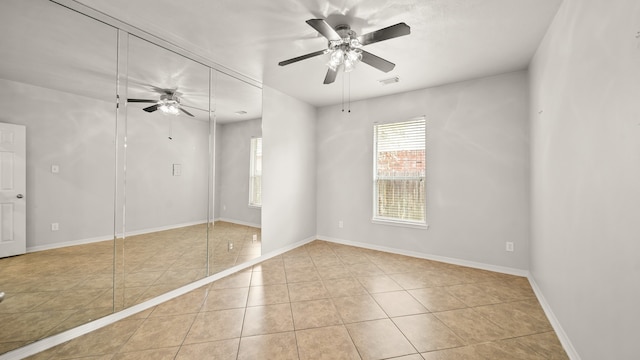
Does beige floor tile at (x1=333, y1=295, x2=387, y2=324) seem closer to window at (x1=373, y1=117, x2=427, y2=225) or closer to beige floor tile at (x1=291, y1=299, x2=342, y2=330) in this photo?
beige floor tile at (x1=291, y1=299, x2=342, y2=330)

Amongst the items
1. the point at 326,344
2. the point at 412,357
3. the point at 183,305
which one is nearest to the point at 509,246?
the point at 412,357

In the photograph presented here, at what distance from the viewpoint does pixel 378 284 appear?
2.97 m

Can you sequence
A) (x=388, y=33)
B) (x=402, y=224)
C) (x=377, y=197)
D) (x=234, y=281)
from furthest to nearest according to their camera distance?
(x=377, y=197), (x=402, y=224), (x=234, y=281), (x=388, y=33)

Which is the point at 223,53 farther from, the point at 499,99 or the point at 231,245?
the point at 499,99

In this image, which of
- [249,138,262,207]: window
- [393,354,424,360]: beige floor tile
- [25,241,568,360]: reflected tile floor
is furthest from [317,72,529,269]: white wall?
[393,354,424,360]: beige floor tile

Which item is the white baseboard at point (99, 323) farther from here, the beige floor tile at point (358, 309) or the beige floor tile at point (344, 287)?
the beige floor tile at point (358, 309)

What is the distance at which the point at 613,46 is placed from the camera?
1312 mm

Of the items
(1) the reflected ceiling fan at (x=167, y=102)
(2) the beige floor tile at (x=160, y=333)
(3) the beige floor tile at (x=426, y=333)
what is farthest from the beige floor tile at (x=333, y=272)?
(1) the reflected ceiling fan at (x=167, y=102)

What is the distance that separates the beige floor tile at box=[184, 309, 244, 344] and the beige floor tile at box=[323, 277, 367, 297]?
102 cm

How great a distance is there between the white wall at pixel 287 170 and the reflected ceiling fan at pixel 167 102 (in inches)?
49.0

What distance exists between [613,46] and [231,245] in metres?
3.84

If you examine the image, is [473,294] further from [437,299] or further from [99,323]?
[99,323]

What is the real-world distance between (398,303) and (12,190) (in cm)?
341

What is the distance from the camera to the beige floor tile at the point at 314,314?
2.17 meters
